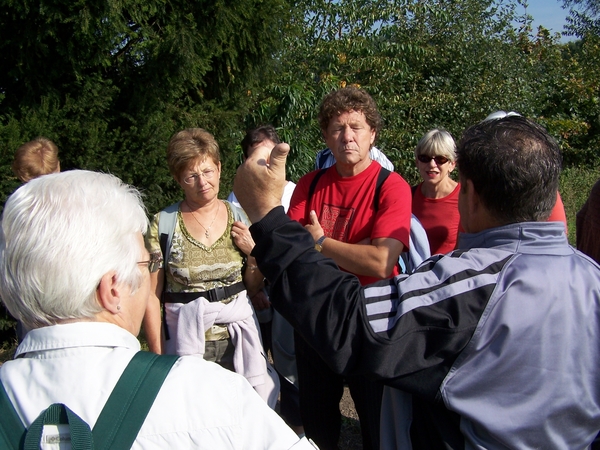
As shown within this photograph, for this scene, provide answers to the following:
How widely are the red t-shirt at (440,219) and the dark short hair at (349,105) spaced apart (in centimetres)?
81

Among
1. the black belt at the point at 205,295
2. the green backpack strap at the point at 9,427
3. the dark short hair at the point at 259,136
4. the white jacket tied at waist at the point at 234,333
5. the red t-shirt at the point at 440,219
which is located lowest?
the white jacket tied at waist at the point at 234,333

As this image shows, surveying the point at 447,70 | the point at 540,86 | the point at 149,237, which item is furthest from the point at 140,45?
the point at 540,86

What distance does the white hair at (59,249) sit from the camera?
3.80ft

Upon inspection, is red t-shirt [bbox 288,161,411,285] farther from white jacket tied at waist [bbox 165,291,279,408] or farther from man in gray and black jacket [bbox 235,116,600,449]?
man in gray and black jacket [bbox 235,116,600,449]

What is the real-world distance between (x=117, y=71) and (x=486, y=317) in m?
4.52

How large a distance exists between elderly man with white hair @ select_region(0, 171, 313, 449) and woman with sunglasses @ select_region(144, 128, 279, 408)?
1.51 m

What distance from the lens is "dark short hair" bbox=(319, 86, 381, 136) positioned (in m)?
2.89

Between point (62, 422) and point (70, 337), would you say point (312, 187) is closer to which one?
point (70, 337)

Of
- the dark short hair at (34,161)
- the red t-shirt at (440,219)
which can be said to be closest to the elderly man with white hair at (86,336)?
the red t-shirt at (440,219)

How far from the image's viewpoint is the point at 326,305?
1431 mm

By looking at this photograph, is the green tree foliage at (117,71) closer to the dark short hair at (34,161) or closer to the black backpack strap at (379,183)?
the dark short hair at (34,161)

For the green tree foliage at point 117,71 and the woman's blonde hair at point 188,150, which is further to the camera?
the green tree foliage at point 117,71

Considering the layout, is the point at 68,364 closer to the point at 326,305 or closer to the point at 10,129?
the point at 326,305

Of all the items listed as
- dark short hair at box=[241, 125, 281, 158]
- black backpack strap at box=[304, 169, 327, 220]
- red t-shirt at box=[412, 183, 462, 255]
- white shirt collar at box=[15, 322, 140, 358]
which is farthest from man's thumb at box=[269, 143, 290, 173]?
dark short hair at box=[241, 125, 281, 158]
